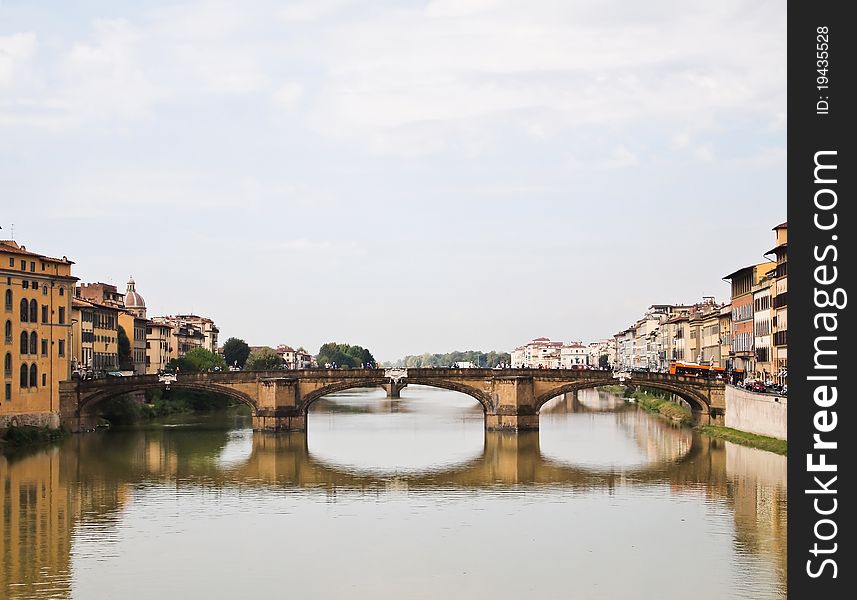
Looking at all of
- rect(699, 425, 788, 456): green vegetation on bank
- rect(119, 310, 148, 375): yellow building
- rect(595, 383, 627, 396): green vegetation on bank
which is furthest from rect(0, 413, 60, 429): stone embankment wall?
rect(595, 383, 627, 396): green vegetation on bank

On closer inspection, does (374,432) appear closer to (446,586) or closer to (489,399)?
(489,399)

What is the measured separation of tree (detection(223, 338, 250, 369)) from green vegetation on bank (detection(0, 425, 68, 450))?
90008 millimetres

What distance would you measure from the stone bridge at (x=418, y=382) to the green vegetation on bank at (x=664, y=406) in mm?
4504

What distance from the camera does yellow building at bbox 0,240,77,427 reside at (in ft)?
208

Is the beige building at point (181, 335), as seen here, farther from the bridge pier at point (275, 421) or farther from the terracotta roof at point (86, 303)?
the bridge pier at point (275, 421)

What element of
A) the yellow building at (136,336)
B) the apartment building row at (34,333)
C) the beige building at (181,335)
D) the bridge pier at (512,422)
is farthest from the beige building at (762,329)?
the beige building at (181,335)

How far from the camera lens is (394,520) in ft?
130

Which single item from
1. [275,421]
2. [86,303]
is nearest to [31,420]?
[275,421]

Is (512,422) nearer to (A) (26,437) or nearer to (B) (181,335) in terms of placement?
(A) (26,437)

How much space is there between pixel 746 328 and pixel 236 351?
91.2 metres

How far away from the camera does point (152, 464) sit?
56.1 m

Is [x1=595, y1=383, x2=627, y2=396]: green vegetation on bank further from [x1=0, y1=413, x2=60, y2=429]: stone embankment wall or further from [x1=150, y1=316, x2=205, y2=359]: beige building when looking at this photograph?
[x1=0, y1=413, x2=60, y2=429]: stone embankment wall
